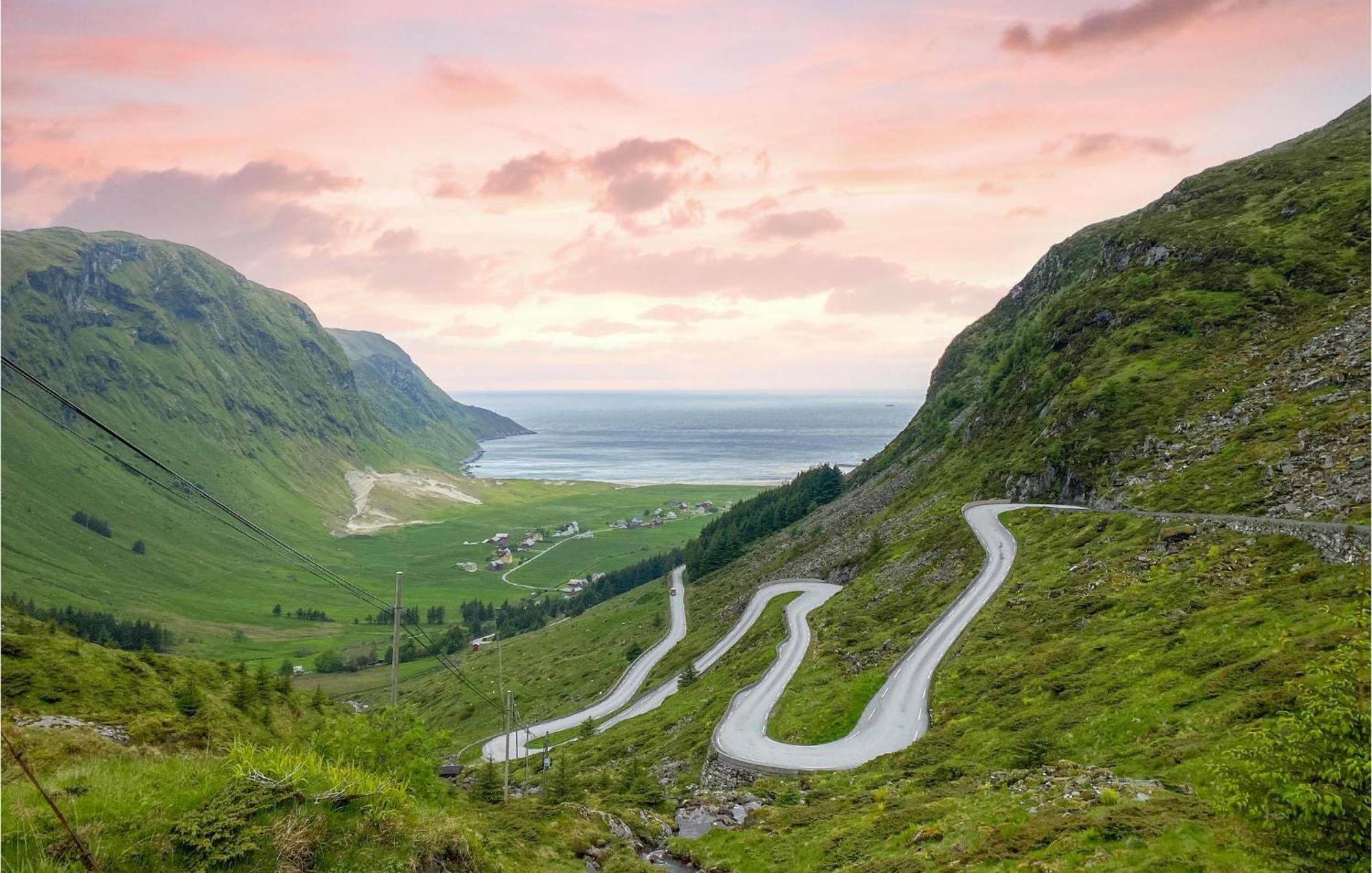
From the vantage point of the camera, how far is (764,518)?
158000 mm

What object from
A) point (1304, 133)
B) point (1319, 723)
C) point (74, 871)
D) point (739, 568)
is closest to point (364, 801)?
point (74, 871)

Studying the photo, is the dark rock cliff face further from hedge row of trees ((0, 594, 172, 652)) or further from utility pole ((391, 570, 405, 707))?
hedge row of trees ((0, 594, 172, 652))

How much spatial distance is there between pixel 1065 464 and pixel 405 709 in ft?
247

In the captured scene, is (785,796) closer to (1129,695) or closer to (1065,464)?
(1129,695)

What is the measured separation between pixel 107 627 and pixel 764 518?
16269 centimetres

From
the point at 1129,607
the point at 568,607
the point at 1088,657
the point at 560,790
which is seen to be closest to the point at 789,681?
the point at 560,790

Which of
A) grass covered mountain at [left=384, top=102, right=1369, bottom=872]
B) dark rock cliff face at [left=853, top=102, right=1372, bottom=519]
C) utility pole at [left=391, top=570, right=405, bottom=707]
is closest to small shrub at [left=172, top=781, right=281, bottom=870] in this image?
utility pole at [left=391, top=570, right=405, bottom=707]

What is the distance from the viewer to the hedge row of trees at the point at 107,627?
155725 mm

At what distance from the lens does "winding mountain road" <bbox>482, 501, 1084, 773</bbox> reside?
4369 cm

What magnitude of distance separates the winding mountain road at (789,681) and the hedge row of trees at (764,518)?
48.8 metres

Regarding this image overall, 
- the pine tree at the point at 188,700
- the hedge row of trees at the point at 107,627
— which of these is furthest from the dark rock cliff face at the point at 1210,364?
the hedge row of trees at the point at 107,627

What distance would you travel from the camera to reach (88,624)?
164m

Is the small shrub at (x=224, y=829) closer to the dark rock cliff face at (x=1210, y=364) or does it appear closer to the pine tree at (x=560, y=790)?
the pine tree at (x=560, y=790)

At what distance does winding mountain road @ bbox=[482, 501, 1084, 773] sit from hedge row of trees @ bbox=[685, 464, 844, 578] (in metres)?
48.8
